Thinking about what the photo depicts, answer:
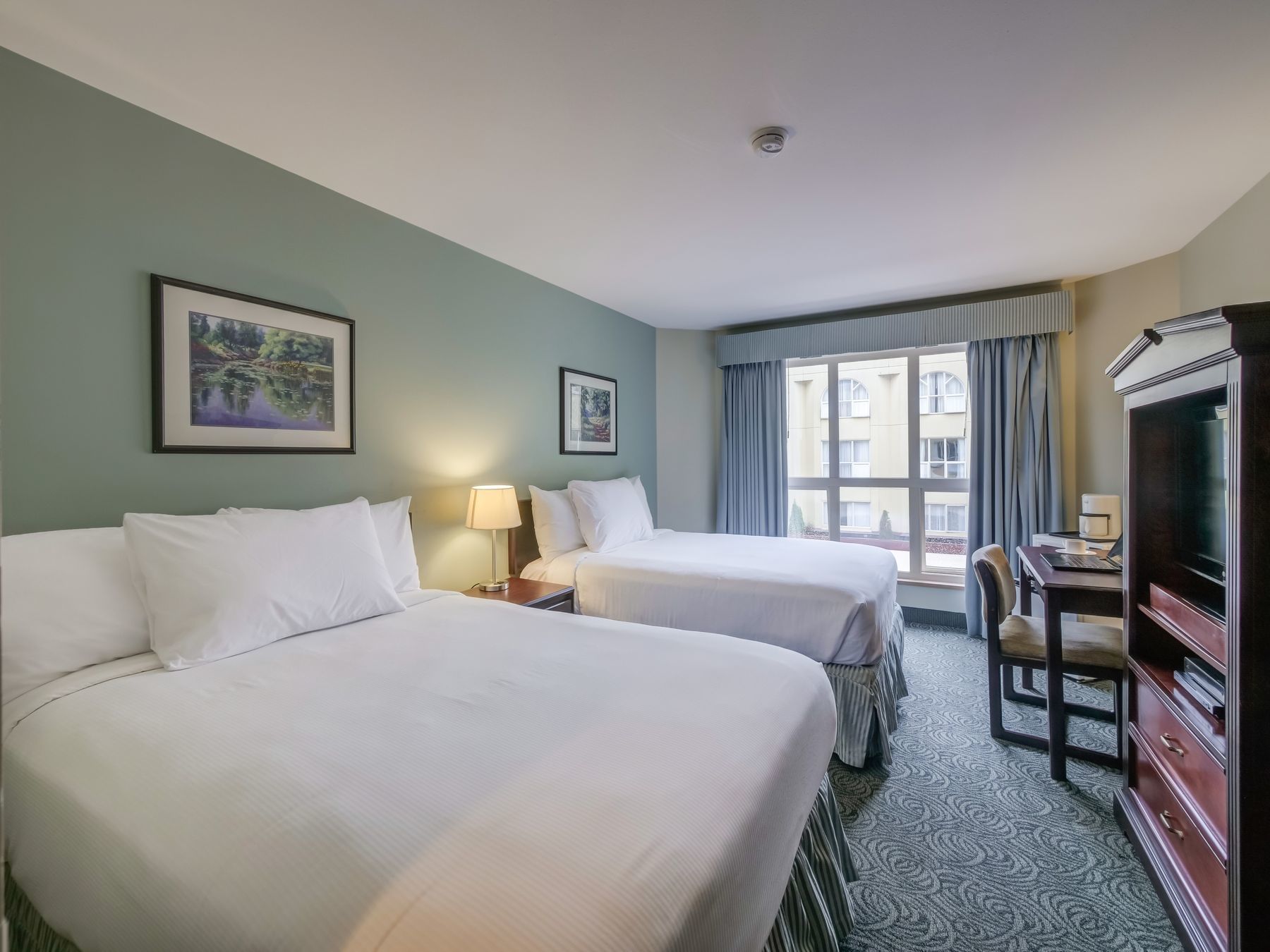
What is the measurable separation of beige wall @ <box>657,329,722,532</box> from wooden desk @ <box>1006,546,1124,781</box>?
295cm

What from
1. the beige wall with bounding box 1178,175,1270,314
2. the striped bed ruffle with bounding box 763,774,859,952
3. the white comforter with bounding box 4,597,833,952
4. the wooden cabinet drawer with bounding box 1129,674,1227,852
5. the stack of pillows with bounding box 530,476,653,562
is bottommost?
the striped bed ruffle with bounding box 763,774,859,952

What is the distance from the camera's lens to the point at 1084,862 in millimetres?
1906

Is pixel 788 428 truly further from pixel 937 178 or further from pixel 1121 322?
pixel 937 178

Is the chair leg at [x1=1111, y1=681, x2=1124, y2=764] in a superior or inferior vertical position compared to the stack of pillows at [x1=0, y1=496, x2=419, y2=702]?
inferior

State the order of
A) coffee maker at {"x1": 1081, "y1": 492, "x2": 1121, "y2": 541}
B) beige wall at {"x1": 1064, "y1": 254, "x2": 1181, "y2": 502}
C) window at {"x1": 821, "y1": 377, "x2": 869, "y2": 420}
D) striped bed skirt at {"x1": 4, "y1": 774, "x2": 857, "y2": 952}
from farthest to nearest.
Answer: window at {"x1": 821, "y1": 377, "x2": 869, "y2": 420}
beige wall at {"x1": 1064, "y1": 254, "x2": 1181, "y2": 502}
coffee maker at {"x1": 1081, "y1": 492, "x2": 1121, "y2": 541}
striped bed skirt at {"x1": 4, "y1": 774, "x2": 857, "y2": 952}

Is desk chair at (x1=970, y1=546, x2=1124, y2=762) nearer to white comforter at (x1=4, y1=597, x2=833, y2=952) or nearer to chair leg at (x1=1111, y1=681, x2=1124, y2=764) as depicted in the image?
chair leg at (x1=1111, y1=681, x2=1124, y2=764)

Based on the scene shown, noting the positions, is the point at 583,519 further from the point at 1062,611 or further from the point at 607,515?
the point at 1062,611

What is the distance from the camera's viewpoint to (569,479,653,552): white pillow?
3523mm

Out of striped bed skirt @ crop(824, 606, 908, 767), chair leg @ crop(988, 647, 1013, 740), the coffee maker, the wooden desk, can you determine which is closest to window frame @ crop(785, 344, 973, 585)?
the coffee maker

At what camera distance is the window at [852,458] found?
475 centimetres

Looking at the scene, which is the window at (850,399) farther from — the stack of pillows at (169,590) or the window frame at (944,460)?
the stack of pillows at (169,590)

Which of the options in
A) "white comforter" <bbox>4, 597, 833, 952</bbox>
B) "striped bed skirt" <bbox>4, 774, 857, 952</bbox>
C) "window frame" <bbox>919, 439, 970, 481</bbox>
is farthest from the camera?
"window frame" <bbox>919, 439, 970, 481</bbox>

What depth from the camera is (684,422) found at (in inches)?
202

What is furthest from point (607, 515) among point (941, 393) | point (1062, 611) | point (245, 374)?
point (941, 393)
